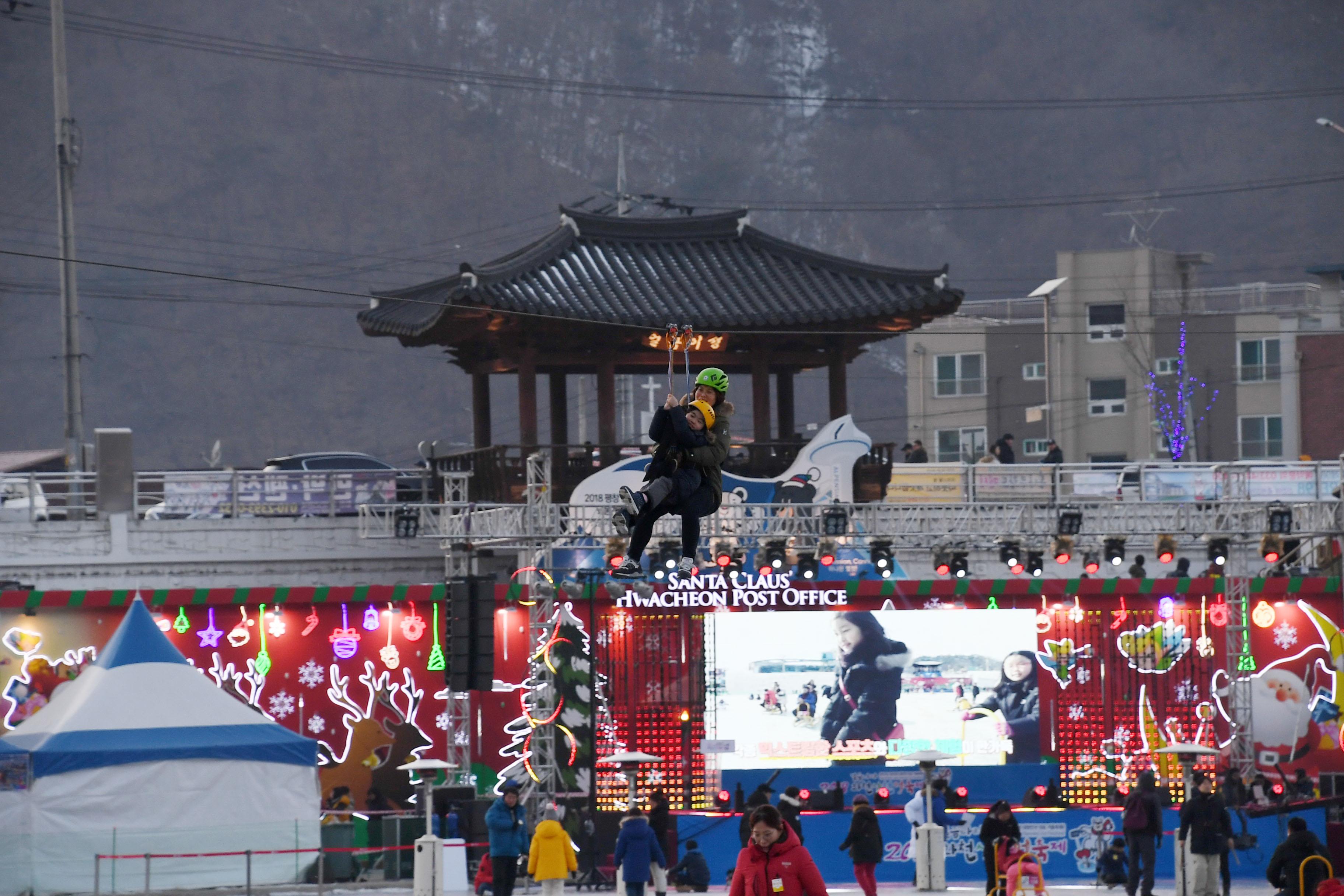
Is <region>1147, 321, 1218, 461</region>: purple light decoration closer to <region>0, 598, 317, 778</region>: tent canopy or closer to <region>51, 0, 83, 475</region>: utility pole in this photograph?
<region>51, 0, 83, 475</region>: utility pole

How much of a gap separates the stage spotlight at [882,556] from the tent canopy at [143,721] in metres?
7.63

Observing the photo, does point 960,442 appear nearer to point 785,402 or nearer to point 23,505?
point 785,402

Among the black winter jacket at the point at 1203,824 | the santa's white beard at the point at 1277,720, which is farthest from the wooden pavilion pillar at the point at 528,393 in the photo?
the santa's white beard at the point at 1277,720

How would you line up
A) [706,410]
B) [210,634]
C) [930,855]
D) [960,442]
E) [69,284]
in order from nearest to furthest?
[706,410] → [930,855] → [210,634] → [69,284] → [960,442]

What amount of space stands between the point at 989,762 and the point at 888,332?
21.9 feet

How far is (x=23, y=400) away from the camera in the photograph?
65.6 metres

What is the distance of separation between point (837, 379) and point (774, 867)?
18.6 metres

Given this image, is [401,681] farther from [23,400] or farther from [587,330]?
[23,400]

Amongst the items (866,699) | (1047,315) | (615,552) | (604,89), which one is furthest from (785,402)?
(604,89)

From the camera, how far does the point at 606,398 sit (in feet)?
88.6

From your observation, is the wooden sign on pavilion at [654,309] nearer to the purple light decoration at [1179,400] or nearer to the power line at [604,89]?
the purple light decoration at [1179,400]

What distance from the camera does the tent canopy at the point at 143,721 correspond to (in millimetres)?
19734

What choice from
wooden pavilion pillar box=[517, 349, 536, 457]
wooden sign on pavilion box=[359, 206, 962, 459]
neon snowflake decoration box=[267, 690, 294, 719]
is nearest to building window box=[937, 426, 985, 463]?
wooden sign on pavilion box=[359, 206, 962, 459]

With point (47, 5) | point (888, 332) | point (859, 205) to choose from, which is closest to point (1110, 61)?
point (859, 205)
